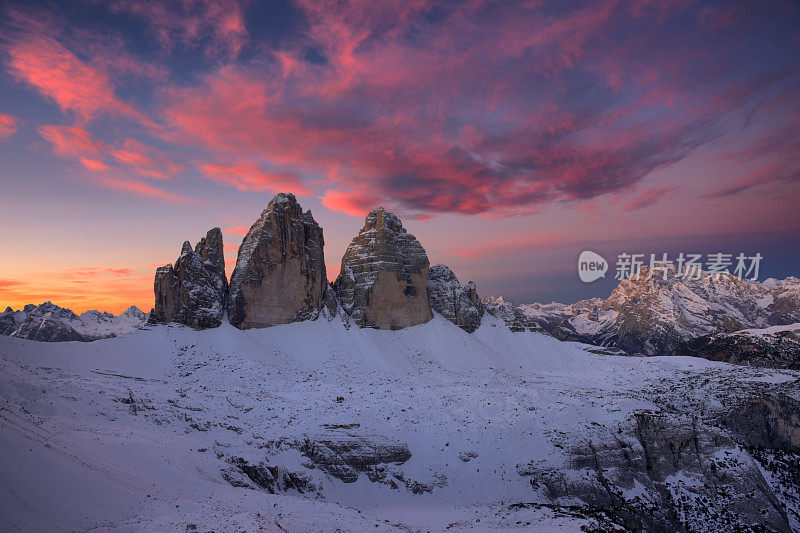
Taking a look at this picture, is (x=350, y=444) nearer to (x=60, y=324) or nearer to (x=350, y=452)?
(x=350, y=452)

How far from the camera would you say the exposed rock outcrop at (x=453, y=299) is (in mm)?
83812

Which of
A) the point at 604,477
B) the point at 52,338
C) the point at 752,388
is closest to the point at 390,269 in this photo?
the point at 604,477

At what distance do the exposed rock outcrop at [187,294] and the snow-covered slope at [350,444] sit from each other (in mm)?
2470

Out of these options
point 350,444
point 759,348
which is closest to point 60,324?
point 350,444

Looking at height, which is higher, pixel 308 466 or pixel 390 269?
pixel 390 269

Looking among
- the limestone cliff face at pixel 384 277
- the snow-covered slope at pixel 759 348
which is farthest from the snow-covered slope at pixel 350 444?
the snow-covered slope at pixel 759 348

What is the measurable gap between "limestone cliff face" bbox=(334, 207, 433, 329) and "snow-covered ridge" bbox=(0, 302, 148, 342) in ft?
379

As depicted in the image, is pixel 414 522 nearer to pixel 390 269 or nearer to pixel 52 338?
pixel 390 269

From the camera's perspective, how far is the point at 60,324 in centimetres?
14362

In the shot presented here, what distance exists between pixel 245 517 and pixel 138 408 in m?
21.7

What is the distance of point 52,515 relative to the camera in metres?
14.5

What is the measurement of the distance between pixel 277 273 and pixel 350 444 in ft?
130

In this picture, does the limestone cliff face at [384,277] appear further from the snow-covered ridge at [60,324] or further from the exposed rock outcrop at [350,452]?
the snow-covered ridge at [60,324]

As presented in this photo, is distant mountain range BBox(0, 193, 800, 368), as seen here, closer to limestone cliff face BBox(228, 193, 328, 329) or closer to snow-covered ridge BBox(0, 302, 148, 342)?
limestone cliff face BBox(228, 193, 328, 329)
